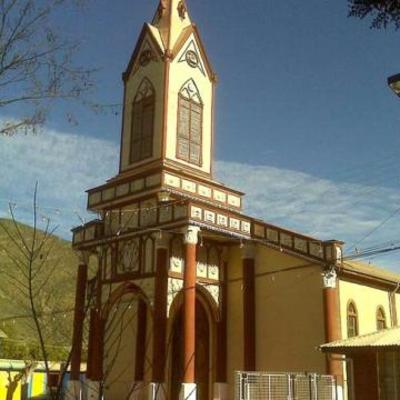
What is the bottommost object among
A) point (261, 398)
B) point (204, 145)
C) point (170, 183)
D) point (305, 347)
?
point (261, 398)

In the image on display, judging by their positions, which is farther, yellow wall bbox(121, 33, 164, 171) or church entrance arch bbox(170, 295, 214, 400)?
yellow wall bbox(121, 33, 164, 171)

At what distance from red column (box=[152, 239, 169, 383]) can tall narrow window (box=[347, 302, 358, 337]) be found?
8061 mm

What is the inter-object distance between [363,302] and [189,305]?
8.50 metres

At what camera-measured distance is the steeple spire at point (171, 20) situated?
3300cm

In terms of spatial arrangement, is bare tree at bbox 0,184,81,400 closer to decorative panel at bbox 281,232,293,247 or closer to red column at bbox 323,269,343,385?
red column at bbox 323,269,343,385

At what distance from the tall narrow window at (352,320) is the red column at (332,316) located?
51.5 inches

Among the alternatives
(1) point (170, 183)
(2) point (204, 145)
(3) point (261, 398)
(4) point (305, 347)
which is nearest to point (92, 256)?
(1) point (170, 183)

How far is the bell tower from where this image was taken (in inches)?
1217

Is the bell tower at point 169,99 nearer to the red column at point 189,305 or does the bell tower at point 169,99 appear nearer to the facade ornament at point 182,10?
the facade ornament at point 182,10

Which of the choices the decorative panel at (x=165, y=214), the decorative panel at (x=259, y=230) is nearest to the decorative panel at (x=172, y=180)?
the decorative panel at (x=165, y=214)

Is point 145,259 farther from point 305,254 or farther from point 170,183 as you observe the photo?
point 305,254

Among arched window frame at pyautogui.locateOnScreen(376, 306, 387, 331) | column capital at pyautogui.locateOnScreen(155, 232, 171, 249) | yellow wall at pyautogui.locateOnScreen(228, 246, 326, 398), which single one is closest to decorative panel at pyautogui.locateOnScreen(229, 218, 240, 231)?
yellow wall at pyautogui.locateOnScreen(228, 246, 326, 398)

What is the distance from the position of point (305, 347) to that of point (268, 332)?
6.52ft

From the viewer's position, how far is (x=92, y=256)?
104 ft
